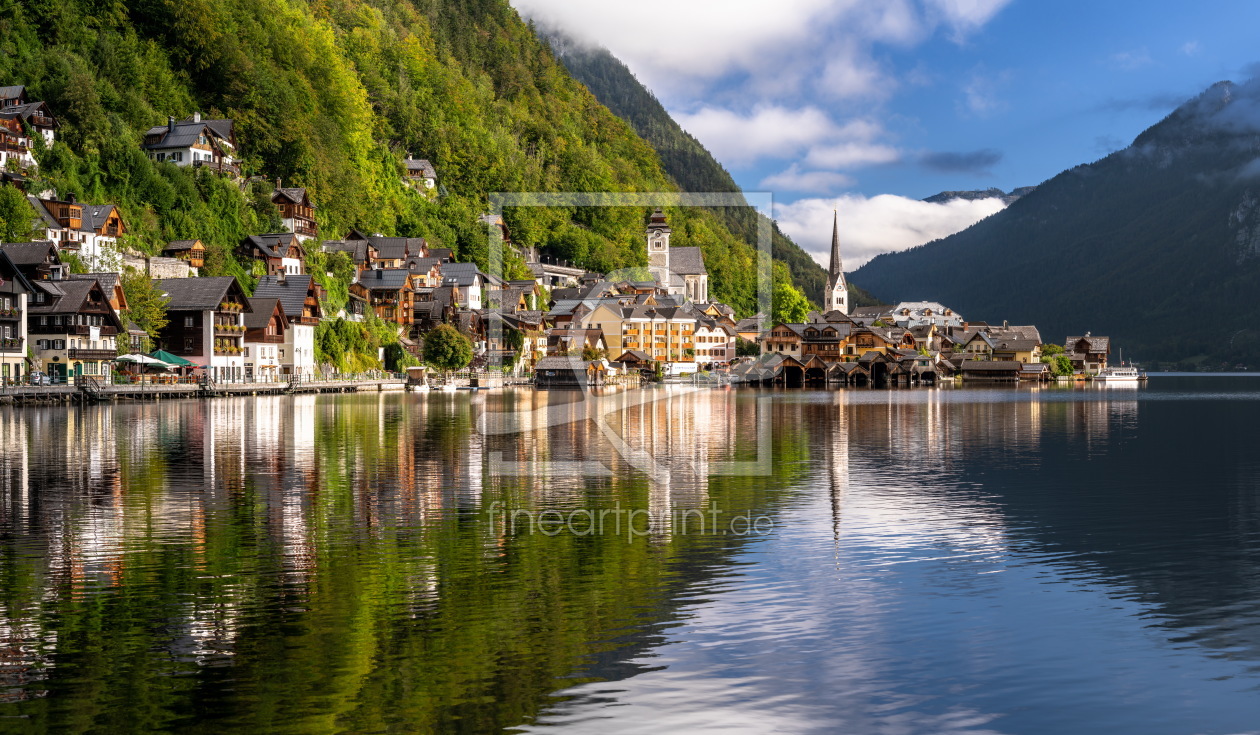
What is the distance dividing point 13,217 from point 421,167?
82183 mm

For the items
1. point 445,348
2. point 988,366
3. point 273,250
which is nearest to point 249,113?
point 273,250

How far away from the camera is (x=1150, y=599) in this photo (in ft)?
63.8

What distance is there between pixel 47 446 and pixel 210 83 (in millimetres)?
86707

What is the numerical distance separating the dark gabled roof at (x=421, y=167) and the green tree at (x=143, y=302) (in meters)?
68.8

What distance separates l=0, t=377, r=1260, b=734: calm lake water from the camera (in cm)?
1353

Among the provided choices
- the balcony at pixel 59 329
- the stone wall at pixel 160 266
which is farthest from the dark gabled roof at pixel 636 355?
the balcony at pixel 59 329

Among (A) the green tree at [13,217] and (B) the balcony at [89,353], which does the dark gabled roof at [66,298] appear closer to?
(B) the balcony at [89,353]

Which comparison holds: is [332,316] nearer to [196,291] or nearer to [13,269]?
[196,291]

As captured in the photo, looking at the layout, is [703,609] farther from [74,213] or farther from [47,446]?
[74,213]


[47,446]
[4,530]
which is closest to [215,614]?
[4,530]

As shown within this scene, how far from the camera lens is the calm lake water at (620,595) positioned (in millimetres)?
13531

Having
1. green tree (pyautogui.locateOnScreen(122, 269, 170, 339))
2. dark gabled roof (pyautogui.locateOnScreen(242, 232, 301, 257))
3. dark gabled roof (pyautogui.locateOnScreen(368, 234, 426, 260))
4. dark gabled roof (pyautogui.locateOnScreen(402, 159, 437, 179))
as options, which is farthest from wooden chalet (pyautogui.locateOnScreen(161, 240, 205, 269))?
dark gabled roof (pyautogui.locateOnScreen(402, 159, 437, 179))

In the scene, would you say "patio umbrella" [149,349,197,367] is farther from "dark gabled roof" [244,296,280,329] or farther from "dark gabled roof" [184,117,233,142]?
"dark gabled roof" [184,117,233,142]

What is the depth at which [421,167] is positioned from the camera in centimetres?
16400
